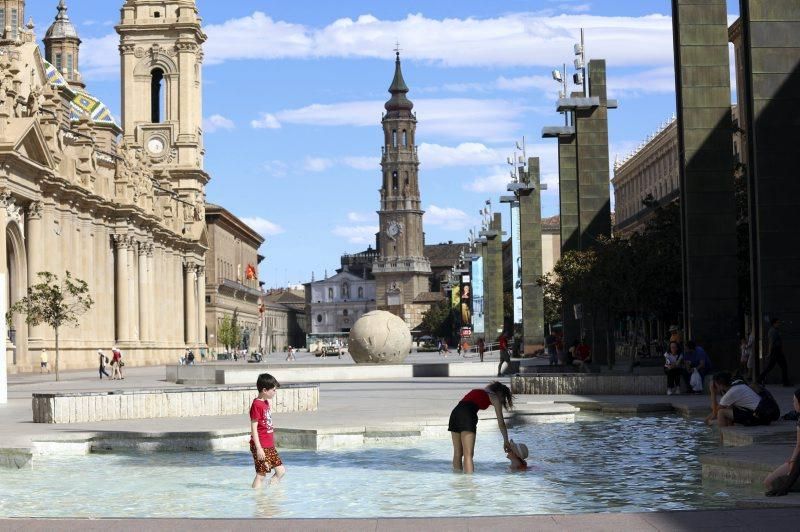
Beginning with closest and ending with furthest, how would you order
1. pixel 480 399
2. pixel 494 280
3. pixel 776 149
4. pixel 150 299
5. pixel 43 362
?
pixel 480 399
pixel 776 149
pixel 43 362
pixel 150 299
pixel 494 280

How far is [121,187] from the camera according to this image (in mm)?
Result: 80938

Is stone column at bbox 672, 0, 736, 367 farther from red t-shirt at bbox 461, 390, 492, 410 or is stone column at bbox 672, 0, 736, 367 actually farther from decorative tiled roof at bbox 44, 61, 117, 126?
decorative tiled roof at bbox 44, 61, 117, 126

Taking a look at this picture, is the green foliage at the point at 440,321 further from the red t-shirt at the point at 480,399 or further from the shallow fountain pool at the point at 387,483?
the red t-shirt at the point at 480,399

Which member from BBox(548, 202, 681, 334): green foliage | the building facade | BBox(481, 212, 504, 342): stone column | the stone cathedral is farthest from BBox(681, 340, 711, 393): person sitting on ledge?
the building facade

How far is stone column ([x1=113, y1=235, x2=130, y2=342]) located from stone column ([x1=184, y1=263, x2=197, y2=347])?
2456 centimetres

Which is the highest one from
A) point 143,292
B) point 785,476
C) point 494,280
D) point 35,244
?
point 35,244

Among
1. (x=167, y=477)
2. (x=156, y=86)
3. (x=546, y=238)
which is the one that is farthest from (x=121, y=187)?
(x=546, y=238)

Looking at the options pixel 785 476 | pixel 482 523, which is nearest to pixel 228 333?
pixel 785 476

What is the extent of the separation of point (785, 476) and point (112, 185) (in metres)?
72.6

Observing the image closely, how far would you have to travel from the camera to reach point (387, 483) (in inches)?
582

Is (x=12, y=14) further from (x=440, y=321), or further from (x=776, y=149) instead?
(x=440, y=321)

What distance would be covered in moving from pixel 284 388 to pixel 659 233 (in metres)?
34.0

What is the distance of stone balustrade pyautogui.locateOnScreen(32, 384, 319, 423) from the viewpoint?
75.2 ft

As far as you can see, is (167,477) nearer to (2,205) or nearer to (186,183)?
(2,205)
